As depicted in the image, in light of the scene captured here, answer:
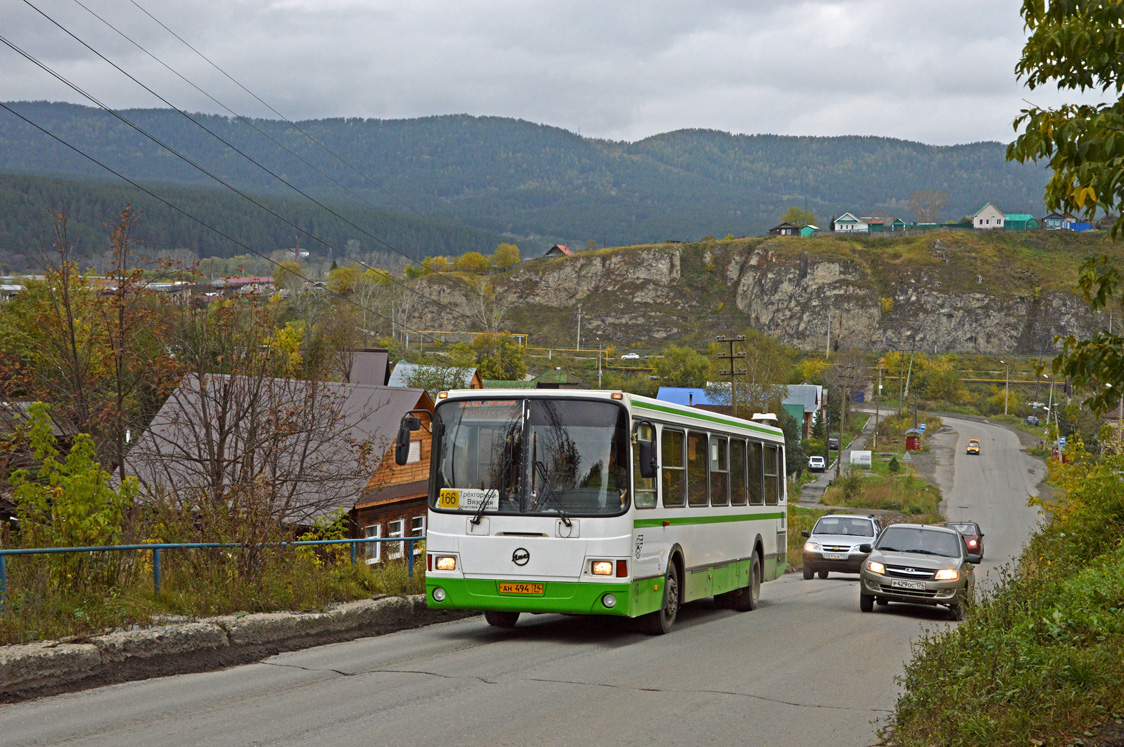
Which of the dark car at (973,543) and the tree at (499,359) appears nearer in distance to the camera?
the dark car at (973,543)

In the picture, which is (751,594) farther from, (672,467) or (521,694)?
(521,694)

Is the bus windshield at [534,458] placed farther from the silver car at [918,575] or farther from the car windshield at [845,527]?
the car windshield at [845,527]

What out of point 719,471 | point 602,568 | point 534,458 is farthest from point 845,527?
point 534,458

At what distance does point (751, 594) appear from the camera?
17.4m

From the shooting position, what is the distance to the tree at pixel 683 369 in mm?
Answer: 121688

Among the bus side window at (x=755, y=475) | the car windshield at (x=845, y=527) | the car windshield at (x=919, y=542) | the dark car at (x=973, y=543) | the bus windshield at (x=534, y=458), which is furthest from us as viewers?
the dark car at (x=973, y=543)

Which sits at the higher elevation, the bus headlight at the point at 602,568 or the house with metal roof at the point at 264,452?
the house with metal roof at the point at 264,452

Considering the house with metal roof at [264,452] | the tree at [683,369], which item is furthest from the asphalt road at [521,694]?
the tree at [683,369]

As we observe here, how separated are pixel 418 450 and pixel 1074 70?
1266 inches

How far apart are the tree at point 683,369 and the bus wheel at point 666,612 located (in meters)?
107

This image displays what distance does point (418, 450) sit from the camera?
3759 cm

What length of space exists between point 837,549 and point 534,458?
66.9 feet

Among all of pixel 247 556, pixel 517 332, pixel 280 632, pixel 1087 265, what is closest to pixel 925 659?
pixel 1087 265

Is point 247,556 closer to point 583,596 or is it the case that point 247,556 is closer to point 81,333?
point 583,596
